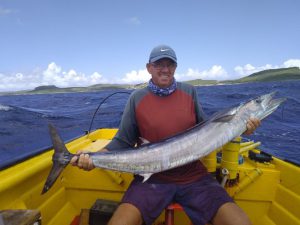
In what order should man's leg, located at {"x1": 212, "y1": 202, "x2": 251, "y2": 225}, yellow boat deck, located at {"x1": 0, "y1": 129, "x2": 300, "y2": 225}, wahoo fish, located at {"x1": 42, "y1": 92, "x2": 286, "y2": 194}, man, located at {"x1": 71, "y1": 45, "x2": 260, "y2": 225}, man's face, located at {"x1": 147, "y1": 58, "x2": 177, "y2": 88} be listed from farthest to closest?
man's face, located at {"x1": 147, "y1": 58, "x2": 177, "y2": 88} < yellow boat deck, located at {"x1": 0, "y1": 129, "x2": 300, "y2": 225} < wahoo fish, located at {"x1": 42, "y1": 92, "x2": 286, "y2": 194} < man, located at {"x1": 71, "y1": 45, "x2": 260, "y2": 225} < man's leg, located at {"x1": 212, "y1": 202, "x2": 251, "y2": 225}

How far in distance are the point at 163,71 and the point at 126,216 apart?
180 cm

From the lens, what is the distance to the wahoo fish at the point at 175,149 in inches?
127

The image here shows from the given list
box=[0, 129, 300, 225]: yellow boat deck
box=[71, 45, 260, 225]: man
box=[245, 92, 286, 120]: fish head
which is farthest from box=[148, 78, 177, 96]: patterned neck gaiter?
box=[0, 129, 300, 225]: yellow boat deck

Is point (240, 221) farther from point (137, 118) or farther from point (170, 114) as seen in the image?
point (137, 118)

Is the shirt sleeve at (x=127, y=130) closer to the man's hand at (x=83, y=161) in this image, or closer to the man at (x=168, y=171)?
the man at (x=168, y=171)

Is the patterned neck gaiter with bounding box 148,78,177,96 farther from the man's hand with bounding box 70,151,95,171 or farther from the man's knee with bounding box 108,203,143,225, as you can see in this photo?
the man's knee with bounding box 108,203,143,225

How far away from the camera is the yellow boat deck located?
3.65m

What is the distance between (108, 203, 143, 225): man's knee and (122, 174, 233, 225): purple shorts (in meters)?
0.06

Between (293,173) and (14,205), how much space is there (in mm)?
3484

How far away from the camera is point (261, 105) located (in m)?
3.39

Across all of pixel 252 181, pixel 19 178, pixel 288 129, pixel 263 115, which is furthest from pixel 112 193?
pixel 288 129

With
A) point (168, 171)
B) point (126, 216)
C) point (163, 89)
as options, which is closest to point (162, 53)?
point (163, 89)

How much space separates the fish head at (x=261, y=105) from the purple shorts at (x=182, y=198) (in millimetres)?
948

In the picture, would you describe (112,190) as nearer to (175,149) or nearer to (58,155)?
(58,155)
